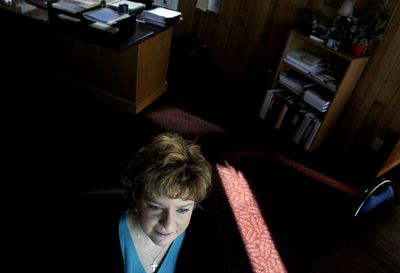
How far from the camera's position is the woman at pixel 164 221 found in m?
0.95

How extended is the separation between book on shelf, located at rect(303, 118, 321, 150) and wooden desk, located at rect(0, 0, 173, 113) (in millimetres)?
1426

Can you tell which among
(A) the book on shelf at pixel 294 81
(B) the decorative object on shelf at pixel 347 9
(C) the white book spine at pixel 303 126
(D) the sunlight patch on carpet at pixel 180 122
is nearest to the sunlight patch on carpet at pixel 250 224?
(D) the sunlight patch on carpet at pixel 180 122

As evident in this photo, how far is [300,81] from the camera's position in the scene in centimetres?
293

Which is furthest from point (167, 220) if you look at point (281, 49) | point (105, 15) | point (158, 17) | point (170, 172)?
point (281, 49)

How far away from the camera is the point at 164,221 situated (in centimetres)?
97

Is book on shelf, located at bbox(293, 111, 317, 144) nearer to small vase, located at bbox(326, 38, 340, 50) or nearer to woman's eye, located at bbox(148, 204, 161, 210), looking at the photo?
small vase, located at bbox(326, 38, 340, 50)

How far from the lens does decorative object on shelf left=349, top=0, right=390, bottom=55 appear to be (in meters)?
2.34

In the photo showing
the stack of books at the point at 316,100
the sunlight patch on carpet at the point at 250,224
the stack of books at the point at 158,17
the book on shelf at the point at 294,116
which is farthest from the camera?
the book on shelf at the point at 294,116

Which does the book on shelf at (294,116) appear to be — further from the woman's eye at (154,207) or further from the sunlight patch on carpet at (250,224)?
the woman's eye at (154,207)

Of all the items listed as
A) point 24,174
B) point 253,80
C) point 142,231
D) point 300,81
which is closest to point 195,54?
point 253,80

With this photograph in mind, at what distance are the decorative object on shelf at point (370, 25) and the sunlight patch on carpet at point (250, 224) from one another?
131 cm

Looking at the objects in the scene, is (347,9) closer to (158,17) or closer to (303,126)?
(303,126)

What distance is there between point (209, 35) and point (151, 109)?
56.4 inches

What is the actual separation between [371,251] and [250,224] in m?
1.05
